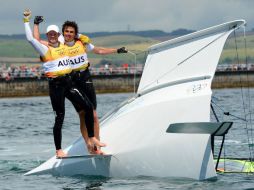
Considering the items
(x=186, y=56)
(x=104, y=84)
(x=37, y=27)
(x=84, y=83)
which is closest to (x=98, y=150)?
(x=84, y=83)

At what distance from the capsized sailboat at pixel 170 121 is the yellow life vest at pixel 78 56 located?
42.7 inches

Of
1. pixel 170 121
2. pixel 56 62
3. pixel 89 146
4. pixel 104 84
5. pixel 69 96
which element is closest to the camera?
pixel 170 121

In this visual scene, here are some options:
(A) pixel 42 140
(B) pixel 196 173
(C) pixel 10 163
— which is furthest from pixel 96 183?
(A) pixel 42 140

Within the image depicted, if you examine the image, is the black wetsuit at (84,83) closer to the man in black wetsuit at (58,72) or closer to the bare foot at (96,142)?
the man in black wetsuit at (58,72)

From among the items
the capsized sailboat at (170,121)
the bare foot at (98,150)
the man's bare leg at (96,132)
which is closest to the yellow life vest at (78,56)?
the man's bare leg at (96,132)

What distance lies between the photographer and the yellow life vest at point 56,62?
15.0 m

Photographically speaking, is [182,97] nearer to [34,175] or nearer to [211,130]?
[211,130]

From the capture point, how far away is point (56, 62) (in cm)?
1495

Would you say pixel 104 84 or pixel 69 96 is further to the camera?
pixel 104 84

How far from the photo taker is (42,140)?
2608 centimetres

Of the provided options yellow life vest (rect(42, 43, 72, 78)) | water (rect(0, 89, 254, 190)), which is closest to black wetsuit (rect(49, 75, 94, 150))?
yellow life vest (rect(42, 43, 72, 78))

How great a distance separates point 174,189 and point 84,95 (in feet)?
7.99

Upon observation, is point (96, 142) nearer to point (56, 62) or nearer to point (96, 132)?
point (96, 132)

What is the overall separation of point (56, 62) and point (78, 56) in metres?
0.45
